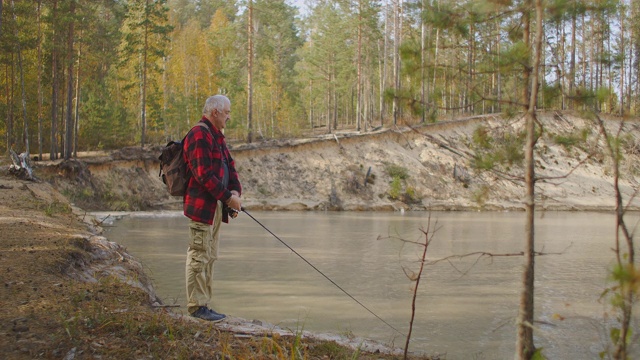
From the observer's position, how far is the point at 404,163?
3284 centimetres

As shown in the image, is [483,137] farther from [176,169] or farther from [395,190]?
[395,190]

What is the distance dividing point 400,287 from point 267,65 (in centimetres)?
4300

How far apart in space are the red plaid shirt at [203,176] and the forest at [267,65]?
1559mm

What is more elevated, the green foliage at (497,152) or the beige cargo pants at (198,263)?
the green foliage at (497,152)

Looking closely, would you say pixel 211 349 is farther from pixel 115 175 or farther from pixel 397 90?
pixel 115 175

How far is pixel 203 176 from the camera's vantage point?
4.87 meters

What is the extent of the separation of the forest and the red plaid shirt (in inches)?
61.4

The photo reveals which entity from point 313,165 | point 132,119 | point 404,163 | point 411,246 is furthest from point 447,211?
point 132,119

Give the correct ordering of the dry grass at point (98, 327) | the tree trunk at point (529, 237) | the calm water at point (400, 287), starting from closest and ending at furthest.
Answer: the dry grass at point (98, 327) → the tree trunk at point (529, 237) → the calm water at point (400, 287)

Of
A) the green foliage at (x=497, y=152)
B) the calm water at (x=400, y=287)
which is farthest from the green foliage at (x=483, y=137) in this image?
the calm water at (x=400, y=287)

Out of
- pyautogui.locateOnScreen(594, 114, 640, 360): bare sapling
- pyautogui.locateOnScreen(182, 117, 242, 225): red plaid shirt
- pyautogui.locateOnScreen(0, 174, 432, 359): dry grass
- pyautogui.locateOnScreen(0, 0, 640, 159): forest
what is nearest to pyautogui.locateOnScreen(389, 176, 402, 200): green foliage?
pyautogui.locateOnScreen(0, 0, 640, 159): forest

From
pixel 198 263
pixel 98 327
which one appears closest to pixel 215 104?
pixel 198 263

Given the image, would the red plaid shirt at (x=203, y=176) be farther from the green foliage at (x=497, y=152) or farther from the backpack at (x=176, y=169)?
the green foliage at (x=497, y=152)

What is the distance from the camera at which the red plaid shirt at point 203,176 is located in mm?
4887
